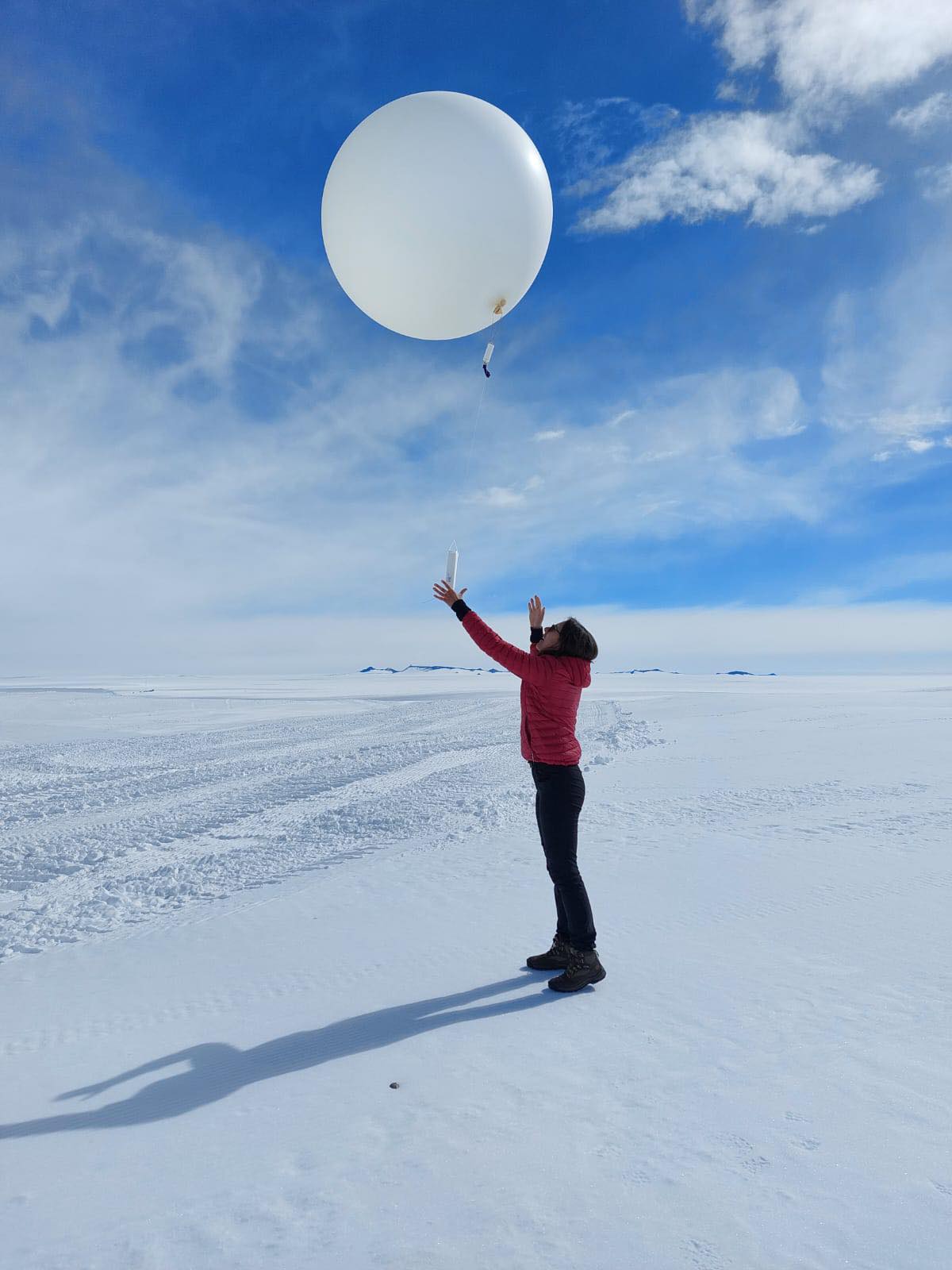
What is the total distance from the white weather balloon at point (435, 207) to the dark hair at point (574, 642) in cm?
252

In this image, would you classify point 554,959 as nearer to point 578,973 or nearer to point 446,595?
point 578,973

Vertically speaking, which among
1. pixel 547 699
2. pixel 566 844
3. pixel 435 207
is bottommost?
pixel 566 844

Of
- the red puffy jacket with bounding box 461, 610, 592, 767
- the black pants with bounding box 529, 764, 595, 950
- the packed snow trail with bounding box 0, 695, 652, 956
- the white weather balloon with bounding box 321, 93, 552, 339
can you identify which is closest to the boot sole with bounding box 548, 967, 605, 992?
the black pants with bounding box 529, 764, 595, 950

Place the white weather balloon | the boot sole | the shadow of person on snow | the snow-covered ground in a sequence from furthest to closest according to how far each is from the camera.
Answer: the white weather balloon → the boot sole → the shadow of person on snow → the snow-covered ground

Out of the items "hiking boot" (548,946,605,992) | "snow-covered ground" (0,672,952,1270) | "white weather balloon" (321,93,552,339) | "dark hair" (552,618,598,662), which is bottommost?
"snow-covered ground" (0,672,952,1270)

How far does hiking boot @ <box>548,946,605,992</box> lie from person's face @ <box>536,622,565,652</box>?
58.0 inches

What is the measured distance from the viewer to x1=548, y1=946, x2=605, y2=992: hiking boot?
349cm

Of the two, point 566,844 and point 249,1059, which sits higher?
point 566,844

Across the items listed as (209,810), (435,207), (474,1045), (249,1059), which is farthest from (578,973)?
(209,810)

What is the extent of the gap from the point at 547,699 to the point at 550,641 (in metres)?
0.30

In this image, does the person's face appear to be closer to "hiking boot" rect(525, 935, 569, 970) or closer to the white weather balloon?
"hiking boot" rect(525, 935, 569, 970)

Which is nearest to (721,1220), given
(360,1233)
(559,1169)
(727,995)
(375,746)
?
(559,1169)

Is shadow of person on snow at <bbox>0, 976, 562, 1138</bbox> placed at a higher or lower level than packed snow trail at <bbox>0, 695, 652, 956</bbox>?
lower

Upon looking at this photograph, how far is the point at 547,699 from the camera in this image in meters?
3.68
